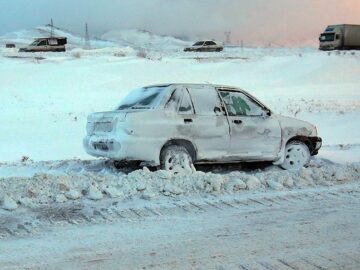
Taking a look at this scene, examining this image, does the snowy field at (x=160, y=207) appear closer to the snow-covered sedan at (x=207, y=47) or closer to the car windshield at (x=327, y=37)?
the car windshield at (x=327, y=37)

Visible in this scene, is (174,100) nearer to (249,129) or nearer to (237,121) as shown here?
(237,121)

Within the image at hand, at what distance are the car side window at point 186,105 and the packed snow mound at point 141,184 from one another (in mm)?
1323

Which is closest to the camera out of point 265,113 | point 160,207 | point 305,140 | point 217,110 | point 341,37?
point 160,207

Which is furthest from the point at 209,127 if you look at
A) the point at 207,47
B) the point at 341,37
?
the point at 207,47

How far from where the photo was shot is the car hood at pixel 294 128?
1016cm

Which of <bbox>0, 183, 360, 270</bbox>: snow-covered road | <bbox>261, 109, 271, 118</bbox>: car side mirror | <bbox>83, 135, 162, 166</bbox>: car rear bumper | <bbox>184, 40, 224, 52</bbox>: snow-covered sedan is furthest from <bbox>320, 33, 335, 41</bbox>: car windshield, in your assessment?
<bbox>0, 183, 360, 270</bbox>: snow-covered road

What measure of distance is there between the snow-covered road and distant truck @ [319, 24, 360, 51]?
4153 centimetres

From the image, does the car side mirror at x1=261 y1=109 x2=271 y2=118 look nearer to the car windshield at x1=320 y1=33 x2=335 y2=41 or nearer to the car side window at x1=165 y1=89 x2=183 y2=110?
the car side window at x1=165 y1=89 x2=183 y2=110

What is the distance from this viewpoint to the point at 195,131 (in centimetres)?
933

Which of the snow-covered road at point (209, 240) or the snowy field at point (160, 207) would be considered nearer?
the snow-covered road at point (209, 240)

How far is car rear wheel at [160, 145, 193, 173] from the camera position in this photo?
29.7 feet

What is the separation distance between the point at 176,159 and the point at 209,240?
3444mm

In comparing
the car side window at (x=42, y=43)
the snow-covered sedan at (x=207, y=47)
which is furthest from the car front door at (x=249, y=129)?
the snow-covered sedan at (x=207, y=47)

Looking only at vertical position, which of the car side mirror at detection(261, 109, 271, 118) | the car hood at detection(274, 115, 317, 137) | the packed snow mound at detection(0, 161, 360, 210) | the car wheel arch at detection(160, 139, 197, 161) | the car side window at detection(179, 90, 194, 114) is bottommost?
the packed snow mound at detection(0, 161, 360, 210)
